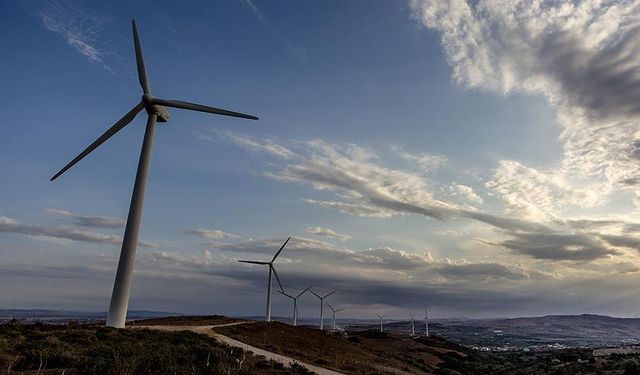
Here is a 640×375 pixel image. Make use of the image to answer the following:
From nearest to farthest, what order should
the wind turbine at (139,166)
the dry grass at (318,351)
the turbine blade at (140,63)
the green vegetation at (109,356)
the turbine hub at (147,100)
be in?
1. the green vegetation at (109,356)
2. the wind turbine at (139,166)
3. the dry grass at (318,351)
4. the turbine hub at (147,100)
5. the turbine blade at (140,63)

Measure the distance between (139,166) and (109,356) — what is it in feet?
70.0

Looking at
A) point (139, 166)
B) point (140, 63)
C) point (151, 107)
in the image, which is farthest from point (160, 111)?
point (139, 166)

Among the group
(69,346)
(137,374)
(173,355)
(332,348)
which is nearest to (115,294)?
(69,346)

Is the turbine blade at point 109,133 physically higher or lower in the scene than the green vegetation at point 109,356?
higher

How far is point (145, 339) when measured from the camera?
35.5 m

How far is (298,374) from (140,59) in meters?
37.2

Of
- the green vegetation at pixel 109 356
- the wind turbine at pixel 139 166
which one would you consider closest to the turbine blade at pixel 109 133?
the wind turbine at pixel 139 166

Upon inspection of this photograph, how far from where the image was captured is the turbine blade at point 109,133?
43.6 metres

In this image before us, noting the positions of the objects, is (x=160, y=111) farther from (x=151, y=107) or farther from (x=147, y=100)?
(x=147, y=100)

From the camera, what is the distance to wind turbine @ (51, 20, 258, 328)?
37750 millimetres

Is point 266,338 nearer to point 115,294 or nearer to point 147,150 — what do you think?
point 115,294

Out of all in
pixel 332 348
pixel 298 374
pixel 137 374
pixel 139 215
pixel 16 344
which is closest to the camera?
pixel 137 374

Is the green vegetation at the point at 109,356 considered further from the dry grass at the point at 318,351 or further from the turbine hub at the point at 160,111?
the turbine hub at the point at 160,111

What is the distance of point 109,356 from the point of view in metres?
25.1
